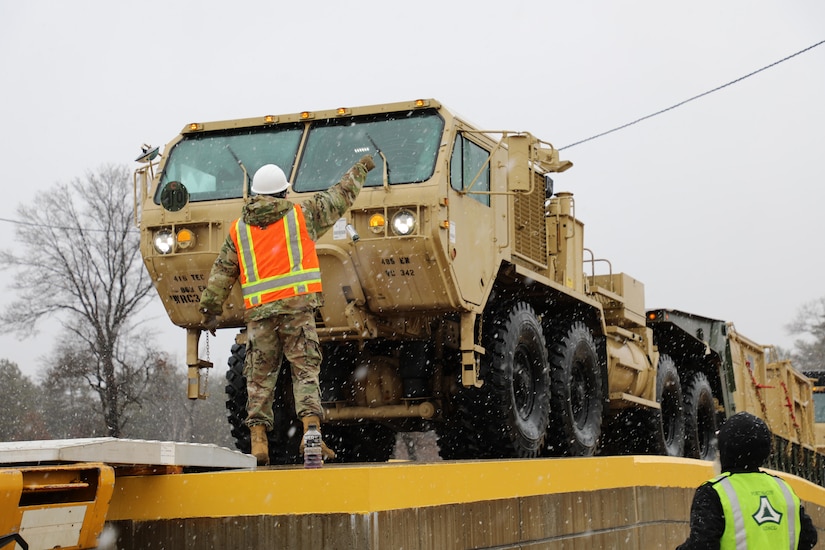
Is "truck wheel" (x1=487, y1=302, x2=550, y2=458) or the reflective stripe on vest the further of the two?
"truck wheel" (x1=487, y1=302, x2=550, y2=458)

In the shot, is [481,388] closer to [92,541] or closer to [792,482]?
[792,482]

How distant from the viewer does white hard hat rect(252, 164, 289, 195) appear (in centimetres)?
658

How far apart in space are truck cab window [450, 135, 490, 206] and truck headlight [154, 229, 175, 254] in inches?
80.7

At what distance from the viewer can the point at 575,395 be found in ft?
34.2

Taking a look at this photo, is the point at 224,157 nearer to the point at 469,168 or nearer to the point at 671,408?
the point at 469,168

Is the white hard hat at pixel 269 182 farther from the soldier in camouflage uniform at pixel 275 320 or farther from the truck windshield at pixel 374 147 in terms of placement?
the truck windshield at pixel 374 147

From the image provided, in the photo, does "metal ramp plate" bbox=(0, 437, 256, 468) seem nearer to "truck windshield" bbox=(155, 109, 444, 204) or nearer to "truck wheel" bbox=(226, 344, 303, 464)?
"truck windshield" bbox=(155, 109, 444, 204)

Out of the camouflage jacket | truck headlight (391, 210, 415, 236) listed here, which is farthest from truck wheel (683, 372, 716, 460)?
the camouflage jacket

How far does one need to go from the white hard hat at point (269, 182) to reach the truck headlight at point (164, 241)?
1819 millimetres

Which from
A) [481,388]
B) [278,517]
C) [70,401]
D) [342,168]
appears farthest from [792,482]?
[70,401]

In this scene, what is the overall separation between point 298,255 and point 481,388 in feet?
8.04

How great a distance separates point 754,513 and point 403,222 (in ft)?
13.9

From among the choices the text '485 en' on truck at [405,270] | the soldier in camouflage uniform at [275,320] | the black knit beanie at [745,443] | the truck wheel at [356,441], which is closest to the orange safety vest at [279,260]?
the soldier in camouflage uniform at [275,320]

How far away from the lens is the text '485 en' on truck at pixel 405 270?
7969 mm
